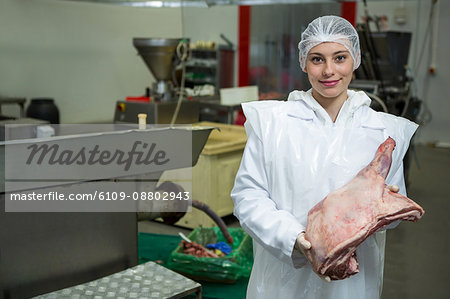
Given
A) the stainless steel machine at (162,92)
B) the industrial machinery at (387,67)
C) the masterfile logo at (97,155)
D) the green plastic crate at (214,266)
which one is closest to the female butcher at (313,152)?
the masterfile logo at (97,155)

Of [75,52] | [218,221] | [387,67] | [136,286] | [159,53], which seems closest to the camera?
[136,286]

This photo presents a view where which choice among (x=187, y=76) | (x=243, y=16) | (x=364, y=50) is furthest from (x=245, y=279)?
(x=243, y=16)

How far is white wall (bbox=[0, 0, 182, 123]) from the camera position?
620cm

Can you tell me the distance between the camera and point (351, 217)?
4.01ft

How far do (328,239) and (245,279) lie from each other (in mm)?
1661

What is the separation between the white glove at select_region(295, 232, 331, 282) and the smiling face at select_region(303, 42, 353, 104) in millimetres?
406

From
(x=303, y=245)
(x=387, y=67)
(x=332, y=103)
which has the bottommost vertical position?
(x=303, y=245)

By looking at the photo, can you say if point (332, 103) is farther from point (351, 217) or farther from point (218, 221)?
point (218, 221)

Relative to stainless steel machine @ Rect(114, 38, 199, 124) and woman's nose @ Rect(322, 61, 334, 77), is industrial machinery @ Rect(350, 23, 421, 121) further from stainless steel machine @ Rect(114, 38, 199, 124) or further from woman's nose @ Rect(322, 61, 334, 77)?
woman's nose @ Rect(322, 61, 334, 77)

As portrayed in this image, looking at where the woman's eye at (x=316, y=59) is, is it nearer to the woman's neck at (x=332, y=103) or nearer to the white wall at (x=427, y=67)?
the woman's neck at (x=332, y=103)

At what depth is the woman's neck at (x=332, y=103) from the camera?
1406mm

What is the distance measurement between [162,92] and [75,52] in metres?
3.64

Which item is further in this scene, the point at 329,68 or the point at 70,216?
the point at 70,216

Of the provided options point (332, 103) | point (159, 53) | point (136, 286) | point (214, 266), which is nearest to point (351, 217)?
point (332, 103)
